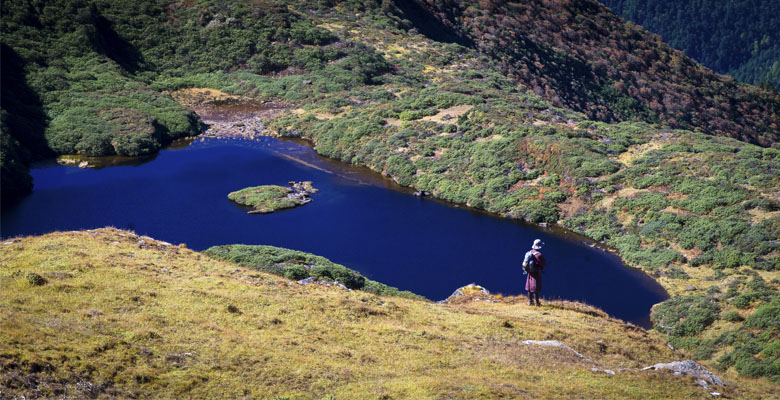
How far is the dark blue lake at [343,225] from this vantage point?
3866 cm

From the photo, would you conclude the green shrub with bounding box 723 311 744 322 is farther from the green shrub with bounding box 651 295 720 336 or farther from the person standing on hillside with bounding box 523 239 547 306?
the person standing on hillside with bounding box 523 239 547 306

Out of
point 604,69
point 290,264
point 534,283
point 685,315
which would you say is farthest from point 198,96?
point 604,69

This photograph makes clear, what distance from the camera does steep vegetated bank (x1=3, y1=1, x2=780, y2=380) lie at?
39.0 m

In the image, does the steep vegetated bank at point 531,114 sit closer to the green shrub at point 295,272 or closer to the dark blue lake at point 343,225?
the dark blue lake at point 343,225

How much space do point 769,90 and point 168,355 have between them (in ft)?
449

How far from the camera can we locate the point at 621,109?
100688 mm

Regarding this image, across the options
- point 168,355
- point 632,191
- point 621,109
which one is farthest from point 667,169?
point 621,109

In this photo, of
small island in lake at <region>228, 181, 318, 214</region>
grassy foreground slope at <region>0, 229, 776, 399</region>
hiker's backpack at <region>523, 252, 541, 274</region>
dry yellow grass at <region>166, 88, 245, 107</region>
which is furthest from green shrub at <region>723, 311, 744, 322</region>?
dry yellow grass at <region>166, 88, 245, 107</region>

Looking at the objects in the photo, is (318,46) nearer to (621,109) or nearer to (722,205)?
(621,109)

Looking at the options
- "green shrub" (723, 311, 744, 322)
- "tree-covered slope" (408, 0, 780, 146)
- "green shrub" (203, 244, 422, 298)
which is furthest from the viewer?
"tree-covered slope" (408, 0, 780, 146)

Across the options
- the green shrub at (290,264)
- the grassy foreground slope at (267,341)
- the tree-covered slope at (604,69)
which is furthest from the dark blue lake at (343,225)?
the tree-covered slope at (604,69)

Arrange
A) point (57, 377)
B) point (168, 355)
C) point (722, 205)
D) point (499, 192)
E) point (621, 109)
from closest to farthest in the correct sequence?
point (57, 377), point (168, 355), point (722, 205), point (499, 192), point (621, 109)

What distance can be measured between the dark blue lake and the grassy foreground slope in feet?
37.8

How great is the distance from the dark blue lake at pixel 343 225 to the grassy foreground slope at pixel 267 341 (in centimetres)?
1151
